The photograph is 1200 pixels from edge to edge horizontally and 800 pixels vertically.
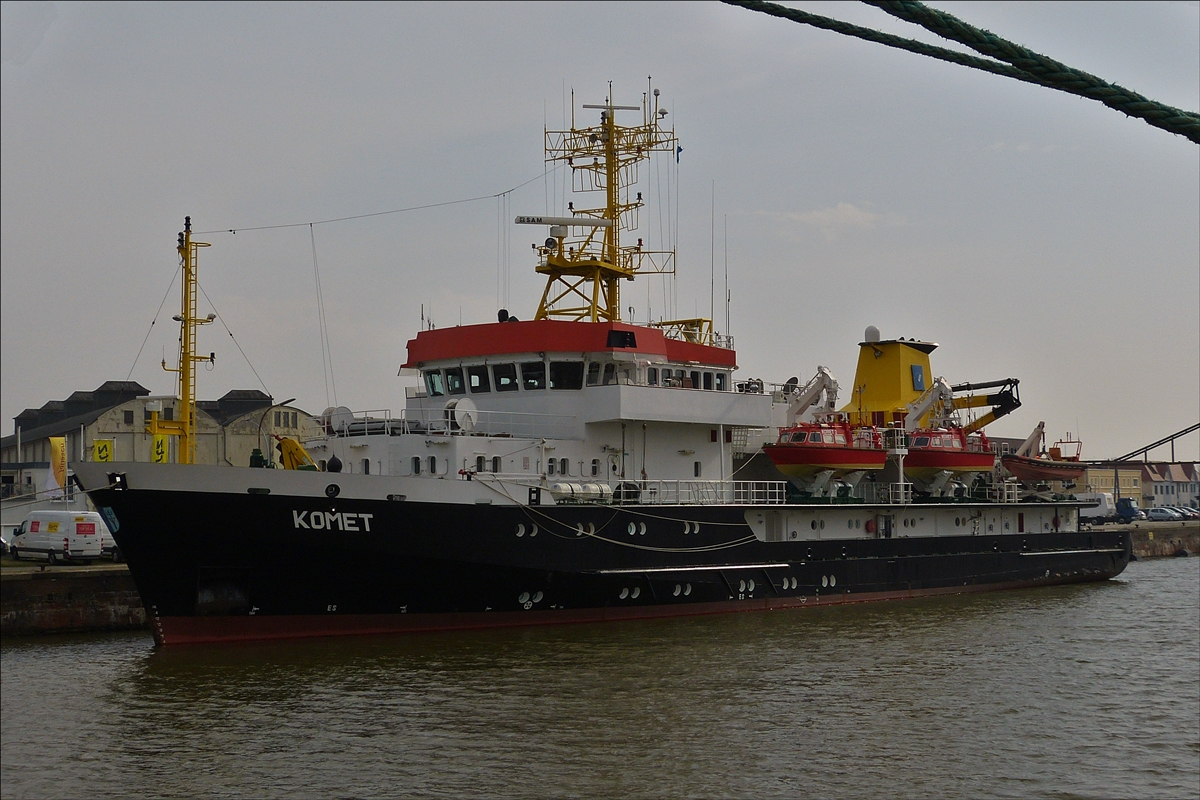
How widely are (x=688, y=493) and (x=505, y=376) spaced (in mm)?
4734

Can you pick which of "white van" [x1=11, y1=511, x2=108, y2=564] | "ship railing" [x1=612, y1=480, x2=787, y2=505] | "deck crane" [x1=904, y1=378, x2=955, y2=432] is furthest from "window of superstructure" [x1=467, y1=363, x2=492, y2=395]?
"deck crane" [x1=904, y1=378, x2=955, y2=432]

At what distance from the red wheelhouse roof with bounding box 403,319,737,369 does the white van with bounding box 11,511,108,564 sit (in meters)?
9.09

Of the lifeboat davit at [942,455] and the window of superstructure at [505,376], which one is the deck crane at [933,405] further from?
the window of superstructure at [505,376]

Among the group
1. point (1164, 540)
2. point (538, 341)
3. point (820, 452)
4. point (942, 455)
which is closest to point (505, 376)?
point (538, 341)

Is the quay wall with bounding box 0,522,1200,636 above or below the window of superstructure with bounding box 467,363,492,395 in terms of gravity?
below

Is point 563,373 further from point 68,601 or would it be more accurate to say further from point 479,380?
point 68,601

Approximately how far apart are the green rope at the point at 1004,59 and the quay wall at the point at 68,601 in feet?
→ 73.9

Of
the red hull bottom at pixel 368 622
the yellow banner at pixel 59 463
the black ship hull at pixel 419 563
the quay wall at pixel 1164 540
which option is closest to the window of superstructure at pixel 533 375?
the black ship hull at pixel 419 563

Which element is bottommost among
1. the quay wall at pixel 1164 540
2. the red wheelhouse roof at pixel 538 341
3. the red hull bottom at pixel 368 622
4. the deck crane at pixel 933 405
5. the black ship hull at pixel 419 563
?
the quay wall at pixel 1164 540

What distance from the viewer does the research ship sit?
19.1m

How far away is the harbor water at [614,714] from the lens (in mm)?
12703

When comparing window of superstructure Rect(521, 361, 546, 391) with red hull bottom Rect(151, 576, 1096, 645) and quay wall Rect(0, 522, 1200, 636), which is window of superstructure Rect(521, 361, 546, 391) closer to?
red hull bottom Rect(151, 576, 1096, 645)

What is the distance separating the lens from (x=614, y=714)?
15375 millimetres

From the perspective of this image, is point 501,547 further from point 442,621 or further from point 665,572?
point 665,572
